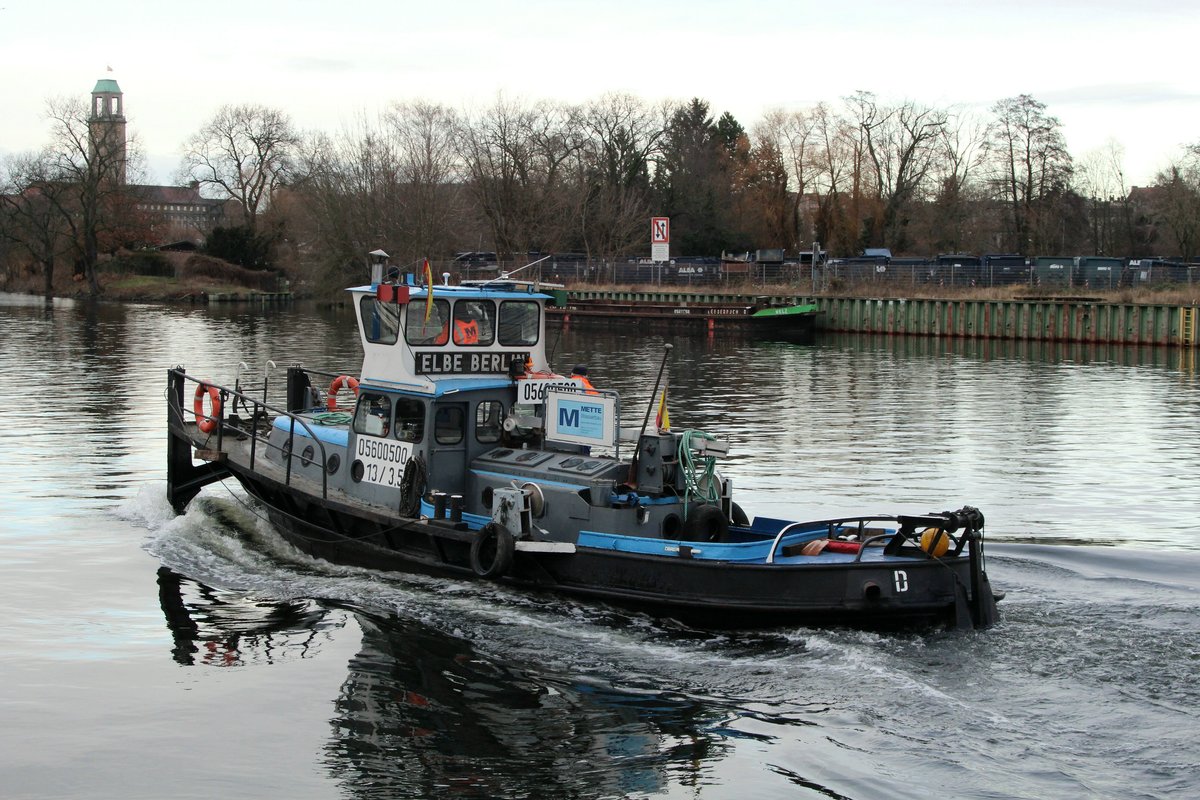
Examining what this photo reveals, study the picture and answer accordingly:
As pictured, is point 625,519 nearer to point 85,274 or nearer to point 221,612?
point 221,612

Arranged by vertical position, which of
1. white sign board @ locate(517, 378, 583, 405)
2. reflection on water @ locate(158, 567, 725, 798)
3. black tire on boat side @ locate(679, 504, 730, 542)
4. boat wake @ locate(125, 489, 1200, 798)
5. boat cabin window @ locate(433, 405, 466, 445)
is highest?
white sign board @ locate(517, 378, 583, 405)

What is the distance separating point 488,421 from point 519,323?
4.31ft

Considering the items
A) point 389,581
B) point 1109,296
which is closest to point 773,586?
point 389,581

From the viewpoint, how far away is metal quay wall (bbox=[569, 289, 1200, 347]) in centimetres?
4631

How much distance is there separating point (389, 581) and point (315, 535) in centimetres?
178

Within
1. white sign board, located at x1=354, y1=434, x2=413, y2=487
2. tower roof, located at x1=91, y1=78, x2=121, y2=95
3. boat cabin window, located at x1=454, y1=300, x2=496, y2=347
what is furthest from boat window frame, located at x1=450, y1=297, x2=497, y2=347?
tower roof, located at x1=91, y1=78, x2=121, y2=95

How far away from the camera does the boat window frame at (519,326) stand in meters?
14.4

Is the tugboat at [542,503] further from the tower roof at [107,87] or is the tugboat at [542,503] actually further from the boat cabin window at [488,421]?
the tower roof at [107,87]

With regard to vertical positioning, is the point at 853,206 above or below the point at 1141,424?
above

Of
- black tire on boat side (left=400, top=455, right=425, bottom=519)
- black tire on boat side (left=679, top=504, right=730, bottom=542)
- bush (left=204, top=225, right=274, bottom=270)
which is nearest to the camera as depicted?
black tire on boat side (left=679, top=504, right=730, bottom=542)

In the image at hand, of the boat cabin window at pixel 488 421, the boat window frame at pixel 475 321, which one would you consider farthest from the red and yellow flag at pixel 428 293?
the boat cabin window at pixel 488 421

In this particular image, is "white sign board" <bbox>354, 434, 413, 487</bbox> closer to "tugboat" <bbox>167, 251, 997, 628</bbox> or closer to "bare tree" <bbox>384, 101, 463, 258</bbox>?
"tugboat" <bbox>167, 251, 997, 628</bbox>

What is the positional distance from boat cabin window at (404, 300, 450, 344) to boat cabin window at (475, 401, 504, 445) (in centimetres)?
93

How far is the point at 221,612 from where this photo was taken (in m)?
13.2
